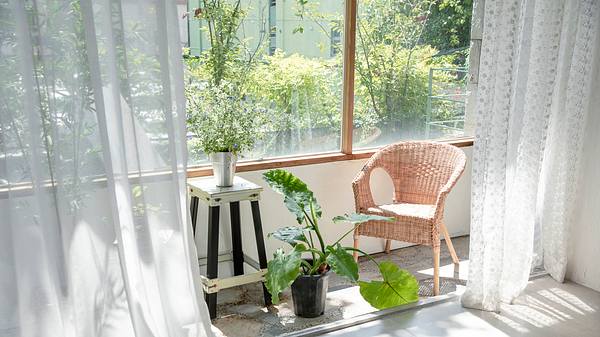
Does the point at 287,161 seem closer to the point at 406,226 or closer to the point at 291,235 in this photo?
the point at 291,235

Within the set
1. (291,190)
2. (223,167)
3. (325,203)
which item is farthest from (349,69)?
(223,167)

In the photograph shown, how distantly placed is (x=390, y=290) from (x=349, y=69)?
138 cm

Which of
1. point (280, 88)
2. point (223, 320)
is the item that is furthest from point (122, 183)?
point (280, 88)

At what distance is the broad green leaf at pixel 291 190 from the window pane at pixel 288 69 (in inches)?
12.3

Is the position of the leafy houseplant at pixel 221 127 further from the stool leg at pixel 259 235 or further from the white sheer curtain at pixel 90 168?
the white sheer curtain at pixel 90 168

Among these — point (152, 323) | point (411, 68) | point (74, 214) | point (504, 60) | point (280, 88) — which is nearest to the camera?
point (74, 214)

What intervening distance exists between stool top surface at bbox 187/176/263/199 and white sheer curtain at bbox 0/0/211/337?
64 centimetres

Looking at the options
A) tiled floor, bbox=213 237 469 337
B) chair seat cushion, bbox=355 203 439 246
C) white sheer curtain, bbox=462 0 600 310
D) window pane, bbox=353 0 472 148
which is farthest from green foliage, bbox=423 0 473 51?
tiled floor, bbox=213 237 469 337

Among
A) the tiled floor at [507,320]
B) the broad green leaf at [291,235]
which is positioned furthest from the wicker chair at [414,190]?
the broad green leaf at [291,235]

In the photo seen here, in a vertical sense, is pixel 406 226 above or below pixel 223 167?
below

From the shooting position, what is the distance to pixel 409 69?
4.23 m

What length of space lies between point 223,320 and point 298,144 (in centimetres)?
116

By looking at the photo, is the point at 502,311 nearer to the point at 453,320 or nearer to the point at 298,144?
the point at 453,320

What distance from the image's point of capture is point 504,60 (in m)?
3.07
